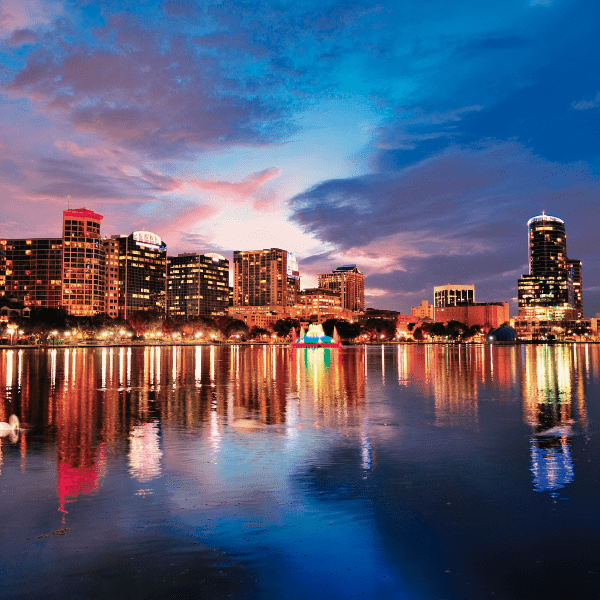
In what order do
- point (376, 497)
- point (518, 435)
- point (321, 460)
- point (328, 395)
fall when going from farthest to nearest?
point (328, 395) < point (518, 435) < point (321, 460) < point (376, 497)

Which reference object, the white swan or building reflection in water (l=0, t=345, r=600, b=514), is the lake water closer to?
building reflection in water (l=0, t=345, r=600, b=514)

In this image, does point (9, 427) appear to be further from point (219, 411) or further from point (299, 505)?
point (299, 505)

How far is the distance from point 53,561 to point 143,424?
1474 centimetres

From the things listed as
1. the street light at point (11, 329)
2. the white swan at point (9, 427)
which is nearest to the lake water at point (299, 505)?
the white swan at point (9, 427)

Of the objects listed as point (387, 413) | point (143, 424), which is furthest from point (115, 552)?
point (387, 413)

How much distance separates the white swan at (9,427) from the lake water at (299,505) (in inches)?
24.3

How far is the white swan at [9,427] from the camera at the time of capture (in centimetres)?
2270

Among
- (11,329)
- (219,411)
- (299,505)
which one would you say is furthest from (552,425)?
(11,329)

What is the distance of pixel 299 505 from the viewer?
43.7 ft

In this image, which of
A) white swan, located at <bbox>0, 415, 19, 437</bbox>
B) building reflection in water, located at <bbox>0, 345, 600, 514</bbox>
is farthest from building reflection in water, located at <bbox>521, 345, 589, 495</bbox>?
white swan, located at <bbox>0, 415, 19, 437</bbox>

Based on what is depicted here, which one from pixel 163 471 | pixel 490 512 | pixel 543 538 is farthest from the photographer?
pixel 163 471

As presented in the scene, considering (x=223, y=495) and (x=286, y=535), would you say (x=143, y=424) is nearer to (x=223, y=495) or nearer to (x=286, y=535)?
(x=223, y=495)

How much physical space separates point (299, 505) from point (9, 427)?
16071 mm

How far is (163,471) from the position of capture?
54.0 ft
